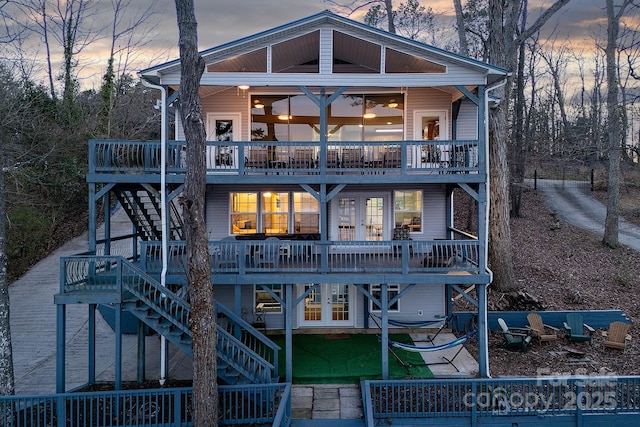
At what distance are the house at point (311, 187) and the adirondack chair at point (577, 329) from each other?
11.9 feet

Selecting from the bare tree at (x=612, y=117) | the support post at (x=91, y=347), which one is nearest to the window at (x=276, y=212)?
the support post at (x=91, y=347)

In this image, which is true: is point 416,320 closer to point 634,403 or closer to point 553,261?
point 634,403

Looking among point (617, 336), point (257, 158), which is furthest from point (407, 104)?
point (617, 336)

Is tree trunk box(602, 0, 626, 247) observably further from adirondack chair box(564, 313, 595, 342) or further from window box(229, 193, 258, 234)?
window box(229, 193, 258, 234)

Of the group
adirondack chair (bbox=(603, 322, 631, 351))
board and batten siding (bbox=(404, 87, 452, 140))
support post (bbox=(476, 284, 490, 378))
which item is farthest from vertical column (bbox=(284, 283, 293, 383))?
adirondack chair (bbox=(603, 322, 631, 351))

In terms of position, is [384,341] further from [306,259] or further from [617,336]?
[617,336]

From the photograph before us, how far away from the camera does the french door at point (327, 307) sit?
14039 millimetres

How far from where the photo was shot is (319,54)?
11.9 meters

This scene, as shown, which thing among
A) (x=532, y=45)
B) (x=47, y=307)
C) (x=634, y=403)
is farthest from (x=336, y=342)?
(x=532, y=45)

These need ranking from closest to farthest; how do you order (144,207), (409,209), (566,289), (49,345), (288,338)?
(288,338) → (49,345) → (144,207) → (409,209) → (566,289)

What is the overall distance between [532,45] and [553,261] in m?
17.3

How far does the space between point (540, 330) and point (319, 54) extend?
10.4 meters

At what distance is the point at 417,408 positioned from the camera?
8.90 meters

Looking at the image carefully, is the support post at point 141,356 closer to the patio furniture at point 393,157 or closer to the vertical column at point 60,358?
the vertical column at point 60,358
